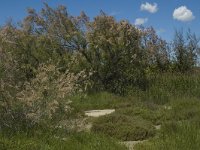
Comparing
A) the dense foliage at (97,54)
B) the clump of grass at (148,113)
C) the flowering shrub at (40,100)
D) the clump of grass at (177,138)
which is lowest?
the clump of grass at (177,138)

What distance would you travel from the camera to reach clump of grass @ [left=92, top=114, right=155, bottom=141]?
37.9 feet

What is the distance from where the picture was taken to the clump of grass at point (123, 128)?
11547mm

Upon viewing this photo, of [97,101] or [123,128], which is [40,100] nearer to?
[123,128]

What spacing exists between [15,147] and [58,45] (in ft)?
43.8

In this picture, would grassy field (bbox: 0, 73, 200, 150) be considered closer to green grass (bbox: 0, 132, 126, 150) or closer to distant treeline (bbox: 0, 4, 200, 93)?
green grass (bbox: 0, 132, 126, 150)

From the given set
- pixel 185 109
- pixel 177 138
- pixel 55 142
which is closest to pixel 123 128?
pixel 177 138

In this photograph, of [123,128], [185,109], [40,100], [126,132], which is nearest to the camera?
[40,100]

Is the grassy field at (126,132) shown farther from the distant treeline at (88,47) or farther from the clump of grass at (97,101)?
the distant treeline at (88,47)

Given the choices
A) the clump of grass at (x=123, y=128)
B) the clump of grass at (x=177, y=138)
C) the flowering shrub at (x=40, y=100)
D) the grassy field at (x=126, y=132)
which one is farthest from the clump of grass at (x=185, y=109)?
the flowering shrub at (x=40, y=100)

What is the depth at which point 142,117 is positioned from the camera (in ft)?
46.7

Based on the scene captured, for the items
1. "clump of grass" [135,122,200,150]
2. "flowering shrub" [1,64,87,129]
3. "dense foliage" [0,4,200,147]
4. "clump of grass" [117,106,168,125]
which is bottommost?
"clump of grass" [135,122,200,150]

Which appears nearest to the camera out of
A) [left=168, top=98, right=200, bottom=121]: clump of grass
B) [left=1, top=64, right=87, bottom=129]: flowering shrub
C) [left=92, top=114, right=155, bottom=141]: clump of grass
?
[left=1, top=64, right=87, bottom=129]: flowering shrub

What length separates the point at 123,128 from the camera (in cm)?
1183

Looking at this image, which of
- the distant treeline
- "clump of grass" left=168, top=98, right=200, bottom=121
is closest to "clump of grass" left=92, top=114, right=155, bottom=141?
"clump of grass" left=168, top=98, right=200, bottom=121
